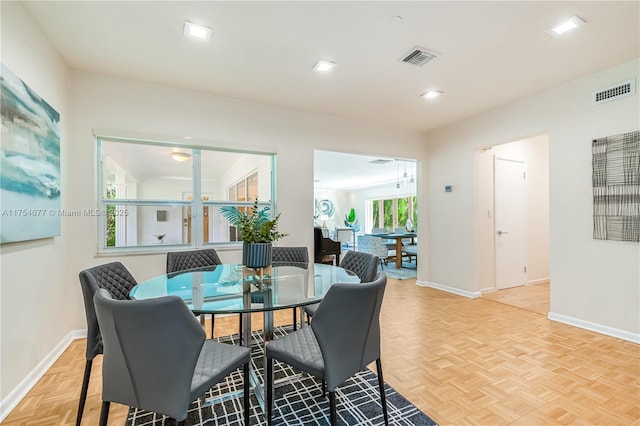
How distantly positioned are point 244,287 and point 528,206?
5.10 m

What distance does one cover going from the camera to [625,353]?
254 cm

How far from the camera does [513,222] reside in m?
4.81

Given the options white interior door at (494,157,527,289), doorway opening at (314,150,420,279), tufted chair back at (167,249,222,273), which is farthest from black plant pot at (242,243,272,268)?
white interior door at (494,157,527,289)

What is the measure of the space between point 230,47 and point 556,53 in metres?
2.91

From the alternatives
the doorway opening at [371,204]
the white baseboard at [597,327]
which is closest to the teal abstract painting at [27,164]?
the doorway opening at [371,204]

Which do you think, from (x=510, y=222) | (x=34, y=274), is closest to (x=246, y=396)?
(x=34, y=274)

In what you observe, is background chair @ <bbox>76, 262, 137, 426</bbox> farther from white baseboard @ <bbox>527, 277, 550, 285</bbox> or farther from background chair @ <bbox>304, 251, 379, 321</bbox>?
white baseboard @ <bbox>527, 277, 550, 285</bbox>

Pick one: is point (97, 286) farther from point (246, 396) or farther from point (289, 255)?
point (289, 255)

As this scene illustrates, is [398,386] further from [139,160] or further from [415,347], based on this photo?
[139,160]

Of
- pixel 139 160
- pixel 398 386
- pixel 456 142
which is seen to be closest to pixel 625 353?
pixel 398 386

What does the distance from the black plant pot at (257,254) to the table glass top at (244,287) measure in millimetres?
101

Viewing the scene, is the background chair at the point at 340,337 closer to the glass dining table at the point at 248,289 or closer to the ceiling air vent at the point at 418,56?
the glass dining table at the point at 248,289

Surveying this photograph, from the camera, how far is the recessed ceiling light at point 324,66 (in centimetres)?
280

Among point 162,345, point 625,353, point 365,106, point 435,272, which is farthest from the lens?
point 435,272
